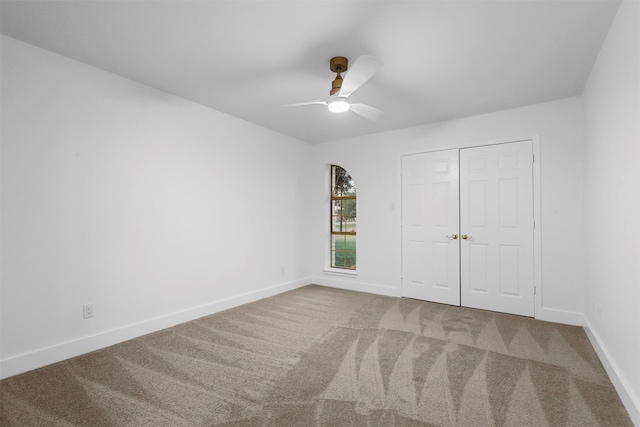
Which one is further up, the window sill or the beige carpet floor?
the window sill

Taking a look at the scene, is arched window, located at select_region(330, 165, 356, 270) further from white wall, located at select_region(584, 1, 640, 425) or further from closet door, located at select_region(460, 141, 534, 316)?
white wall, located at select_region(584, 1, 640, 425)

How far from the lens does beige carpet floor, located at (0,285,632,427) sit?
5.89 feet

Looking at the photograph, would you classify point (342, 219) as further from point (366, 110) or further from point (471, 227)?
point (366, 110)

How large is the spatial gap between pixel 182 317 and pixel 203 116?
238 centimetres

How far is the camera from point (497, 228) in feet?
12.5

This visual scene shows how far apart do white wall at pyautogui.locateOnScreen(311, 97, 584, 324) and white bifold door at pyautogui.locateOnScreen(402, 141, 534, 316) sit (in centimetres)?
15

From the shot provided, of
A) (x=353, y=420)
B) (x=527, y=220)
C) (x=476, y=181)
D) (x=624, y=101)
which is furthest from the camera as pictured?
(x=476, y=181)

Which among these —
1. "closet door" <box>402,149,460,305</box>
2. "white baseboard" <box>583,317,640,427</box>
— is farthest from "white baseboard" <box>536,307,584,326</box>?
"closet door" <box>402,149,460,305</box>

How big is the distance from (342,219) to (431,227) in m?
1.64

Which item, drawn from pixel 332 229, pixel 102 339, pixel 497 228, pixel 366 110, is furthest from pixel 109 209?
pixel 497 228

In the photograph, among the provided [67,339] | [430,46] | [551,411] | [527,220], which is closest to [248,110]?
[430,46]

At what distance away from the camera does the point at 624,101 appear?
75.7 inches

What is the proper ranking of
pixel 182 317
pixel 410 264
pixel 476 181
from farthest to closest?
pixel 410 264 < pixel 476 181 < pixel 182 317

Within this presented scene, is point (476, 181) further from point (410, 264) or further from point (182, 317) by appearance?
point (182, 317)
